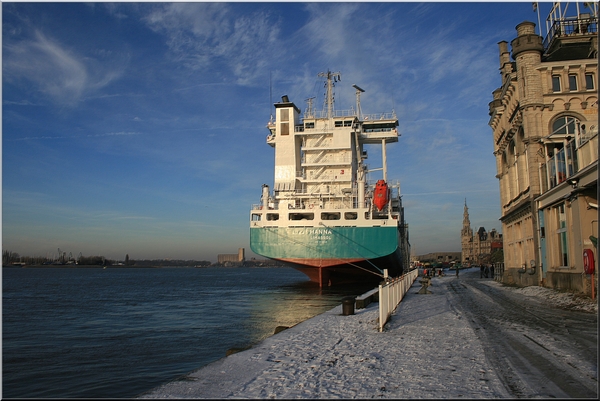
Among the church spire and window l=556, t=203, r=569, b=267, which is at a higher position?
the church spire

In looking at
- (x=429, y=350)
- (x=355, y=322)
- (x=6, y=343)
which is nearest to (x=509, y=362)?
(x=429, y=350)

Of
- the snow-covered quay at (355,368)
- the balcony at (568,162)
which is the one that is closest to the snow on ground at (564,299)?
the balcony at (568,162)

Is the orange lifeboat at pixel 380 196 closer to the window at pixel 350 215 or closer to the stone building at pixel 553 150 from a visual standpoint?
the window at pixel 350 215

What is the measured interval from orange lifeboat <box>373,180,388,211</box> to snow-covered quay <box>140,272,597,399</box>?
2185 centimetres

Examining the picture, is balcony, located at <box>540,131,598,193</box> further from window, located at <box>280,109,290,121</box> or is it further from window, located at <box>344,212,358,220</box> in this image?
window, located at <box>280,109,290,121</box>

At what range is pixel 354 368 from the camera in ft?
21.7

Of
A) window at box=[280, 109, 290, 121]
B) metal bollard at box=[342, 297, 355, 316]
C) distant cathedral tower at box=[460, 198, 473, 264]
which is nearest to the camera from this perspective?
metal bollard at box=[342, 297, 355, 316]

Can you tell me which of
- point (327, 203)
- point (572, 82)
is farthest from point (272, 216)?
point (572, 82)

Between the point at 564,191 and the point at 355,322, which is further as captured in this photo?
the point at 564,191

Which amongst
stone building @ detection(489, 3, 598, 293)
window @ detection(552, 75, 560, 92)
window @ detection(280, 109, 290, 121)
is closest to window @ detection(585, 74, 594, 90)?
stone building @ detection(489, 3, 598, 293)

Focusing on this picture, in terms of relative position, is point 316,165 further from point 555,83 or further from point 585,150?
point 585,150

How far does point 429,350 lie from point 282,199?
1079 inches

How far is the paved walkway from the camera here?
543 cm

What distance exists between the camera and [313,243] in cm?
3158
